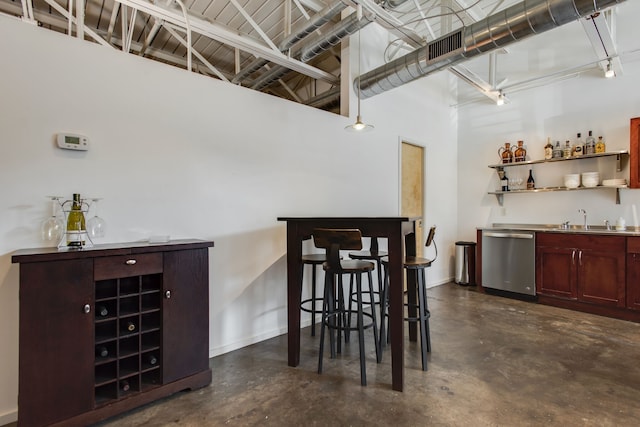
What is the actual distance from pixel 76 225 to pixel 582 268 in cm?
524

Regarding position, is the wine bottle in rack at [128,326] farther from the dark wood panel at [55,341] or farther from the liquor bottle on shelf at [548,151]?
the liquor bottle on shelf at [548,151]

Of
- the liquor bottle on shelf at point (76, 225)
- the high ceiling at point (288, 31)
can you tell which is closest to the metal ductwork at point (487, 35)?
the high ceiling at point (288, 31)

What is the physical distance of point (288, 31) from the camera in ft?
11.4

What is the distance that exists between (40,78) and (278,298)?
101 inches

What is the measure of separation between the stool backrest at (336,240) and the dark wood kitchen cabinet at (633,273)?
3.56 metres

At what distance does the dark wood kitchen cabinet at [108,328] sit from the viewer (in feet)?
5.37

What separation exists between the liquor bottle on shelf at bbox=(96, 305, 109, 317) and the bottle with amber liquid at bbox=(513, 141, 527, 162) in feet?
18.1

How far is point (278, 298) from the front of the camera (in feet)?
10.6

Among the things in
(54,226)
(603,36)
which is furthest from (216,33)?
(603,36)

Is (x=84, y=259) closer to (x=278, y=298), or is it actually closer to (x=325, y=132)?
(x=278, y=298)

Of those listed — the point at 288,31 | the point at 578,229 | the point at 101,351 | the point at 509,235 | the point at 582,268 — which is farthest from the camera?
the point at 509,235

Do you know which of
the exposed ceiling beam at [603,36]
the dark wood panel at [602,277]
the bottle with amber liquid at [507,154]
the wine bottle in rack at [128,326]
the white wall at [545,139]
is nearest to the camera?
the wine bottle in rack at [128,326]

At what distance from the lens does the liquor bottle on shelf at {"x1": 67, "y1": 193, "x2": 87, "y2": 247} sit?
1925 mm

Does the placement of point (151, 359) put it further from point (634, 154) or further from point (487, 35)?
point (634, 154)
